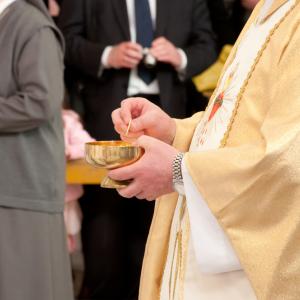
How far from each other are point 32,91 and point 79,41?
950 mm

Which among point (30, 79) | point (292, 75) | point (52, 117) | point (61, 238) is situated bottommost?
point (61, 238)

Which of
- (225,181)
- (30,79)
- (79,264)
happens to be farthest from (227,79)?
(79,264)

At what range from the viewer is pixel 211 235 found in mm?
1248

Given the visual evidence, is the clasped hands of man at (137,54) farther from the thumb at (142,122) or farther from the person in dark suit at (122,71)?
the thumb at (142,122)

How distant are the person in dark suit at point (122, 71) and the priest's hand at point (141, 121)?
4.82 feet

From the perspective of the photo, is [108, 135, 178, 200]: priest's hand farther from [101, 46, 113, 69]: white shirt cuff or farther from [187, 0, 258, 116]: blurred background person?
[187, 0, 258, 116]: blurred background person

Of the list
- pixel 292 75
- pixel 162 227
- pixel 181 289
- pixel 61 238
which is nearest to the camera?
pixel 292 75

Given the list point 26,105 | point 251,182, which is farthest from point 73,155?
point 251,182

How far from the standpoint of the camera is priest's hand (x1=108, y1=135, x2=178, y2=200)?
1257 millimetres

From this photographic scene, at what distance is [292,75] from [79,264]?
306 centimetres

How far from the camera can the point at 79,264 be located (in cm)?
404

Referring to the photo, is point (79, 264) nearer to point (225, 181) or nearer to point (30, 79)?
point (30, 79)

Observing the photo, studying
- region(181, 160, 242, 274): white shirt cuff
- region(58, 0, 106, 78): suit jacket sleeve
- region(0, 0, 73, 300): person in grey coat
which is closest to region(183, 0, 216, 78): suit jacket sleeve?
region(58, 0, 106, 78): suit jacket sleeve

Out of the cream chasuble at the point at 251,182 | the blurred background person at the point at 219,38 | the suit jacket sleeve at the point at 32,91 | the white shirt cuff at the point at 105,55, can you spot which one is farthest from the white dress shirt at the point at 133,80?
the cream chasuble at the point at 251,182
